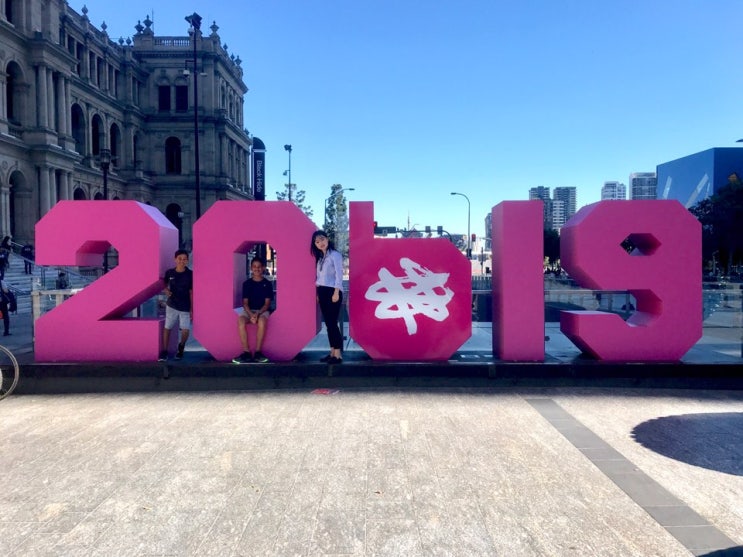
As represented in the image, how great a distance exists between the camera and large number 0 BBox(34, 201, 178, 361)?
24.4 ft

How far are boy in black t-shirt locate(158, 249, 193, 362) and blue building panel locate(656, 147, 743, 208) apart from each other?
57.5 metres

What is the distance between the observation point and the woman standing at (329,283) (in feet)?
24.0

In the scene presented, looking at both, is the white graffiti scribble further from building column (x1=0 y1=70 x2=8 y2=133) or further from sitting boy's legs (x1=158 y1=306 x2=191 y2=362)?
building column (x1=0 y1=70 x2=8 y2=133)

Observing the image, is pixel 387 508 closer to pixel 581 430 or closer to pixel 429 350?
pixel 581 430

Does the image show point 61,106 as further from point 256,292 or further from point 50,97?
point 256,292

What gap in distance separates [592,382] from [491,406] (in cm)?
186

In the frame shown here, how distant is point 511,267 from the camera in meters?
7.48

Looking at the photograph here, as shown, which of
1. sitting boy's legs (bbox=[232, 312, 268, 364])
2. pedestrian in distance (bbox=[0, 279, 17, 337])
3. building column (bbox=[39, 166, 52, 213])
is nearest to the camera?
sitting boy's legs (bbox=[232, 312, 268, 364])

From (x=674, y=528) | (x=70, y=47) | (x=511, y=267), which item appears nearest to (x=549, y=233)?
(x=70, y=47)

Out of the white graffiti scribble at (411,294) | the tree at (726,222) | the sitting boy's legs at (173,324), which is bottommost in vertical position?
the sitting boy's legs at (173,324)

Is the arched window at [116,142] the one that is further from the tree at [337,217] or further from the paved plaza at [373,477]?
the paved plaza at [373,477]

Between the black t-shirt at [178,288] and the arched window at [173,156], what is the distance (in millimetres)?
52183

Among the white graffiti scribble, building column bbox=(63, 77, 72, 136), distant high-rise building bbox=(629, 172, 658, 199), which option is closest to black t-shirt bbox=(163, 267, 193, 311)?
the white graffiti scribble

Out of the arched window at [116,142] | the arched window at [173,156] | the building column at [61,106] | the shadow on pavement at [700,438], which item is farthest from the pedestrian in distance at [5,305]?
the arched window at [173,156]
